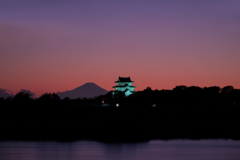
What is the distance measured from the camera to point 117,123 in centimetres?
6738

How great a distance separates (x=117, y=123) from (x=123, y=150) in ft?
67.3

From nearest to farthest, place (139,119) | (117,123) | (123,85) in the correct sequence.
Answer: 1. (117,123)
2. (139,119)
3. (123,85)

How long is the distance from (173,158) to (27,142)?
21097mm

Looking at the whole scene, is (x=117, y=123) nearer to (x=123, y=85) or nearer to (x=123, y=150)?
(x=123, y=150)

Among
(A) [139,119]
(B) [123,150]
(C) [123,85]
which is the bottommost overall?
(B) [123,150]

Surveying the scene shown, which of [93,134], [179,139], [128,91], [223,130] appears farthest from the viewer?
[128,91]

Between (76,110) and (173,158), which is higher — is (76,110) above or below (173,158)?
above

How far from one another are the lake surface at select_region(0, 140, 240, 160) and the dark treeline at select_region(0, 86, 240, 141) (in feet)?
18.7

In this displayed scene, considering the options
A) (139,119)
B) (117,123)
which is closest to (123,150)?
(117,123)

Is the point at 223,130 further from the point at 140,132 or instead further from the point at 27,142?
the point at 27,142

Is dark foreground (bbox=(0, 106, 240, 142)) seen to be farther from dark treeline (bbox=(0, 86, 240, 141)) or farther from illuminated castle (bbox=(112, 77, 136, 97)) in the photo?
illuminated castle (bbox=(112, 77, 136, 97))

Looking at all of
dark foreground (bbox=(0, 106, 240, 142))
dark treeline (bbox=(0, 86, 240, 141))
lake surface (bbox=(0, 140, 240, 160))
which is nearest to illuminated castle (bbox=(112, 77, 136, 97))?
dark treeline (bbox=(0, 86, 240, 141))

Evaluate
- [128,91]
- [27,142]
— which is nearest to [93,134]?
[27,142]

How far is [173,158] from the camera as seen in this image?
43000mm
